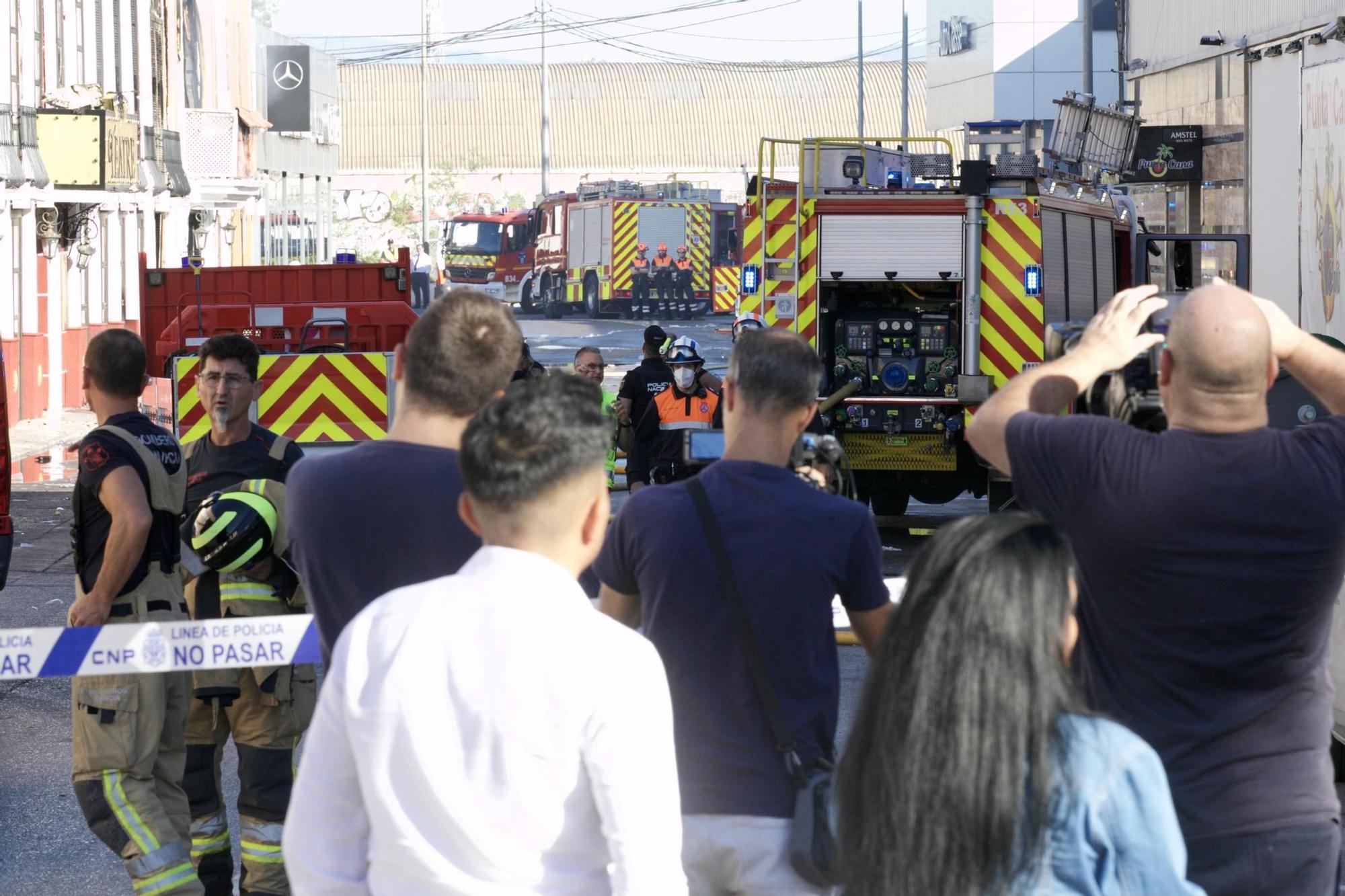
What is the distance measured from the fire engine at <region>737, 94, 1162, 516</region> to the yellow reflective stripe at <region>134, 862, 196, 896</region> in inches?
317

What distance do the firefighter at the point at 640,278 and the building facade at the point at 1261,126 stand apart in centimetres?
1339

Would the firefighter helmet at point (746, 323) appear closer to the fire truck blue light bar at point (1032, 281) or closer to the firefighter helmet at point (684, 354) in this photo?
the firefighter helmet at point (684, 354)

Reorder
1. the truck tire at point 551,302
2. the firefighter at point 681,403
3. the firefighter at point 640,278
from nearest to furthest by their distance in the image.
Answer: the firefighter at point 681,403 → the firefighter at point 640,278 → the truck tire at point 551,302

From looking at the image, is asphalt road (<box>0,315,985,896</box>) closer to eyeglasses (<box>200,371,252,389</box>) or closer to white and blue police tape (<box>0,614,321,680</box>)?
white and blue police tape (<box>0,614,321,680</box>)

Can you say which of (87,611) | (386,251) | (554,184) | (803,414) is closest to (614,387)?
(87,611)

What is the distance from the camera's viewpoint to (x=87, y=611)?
5348 millimetres

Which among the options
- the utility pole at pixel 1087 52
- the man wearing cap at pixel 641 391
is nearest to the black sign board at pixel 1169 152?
the utility pole at pixel 1087 52

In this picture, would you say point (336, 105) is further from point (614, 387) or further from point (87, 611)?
point (87, 611)

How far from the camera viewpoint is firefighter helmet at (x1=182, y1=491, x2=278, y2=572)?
200 inches

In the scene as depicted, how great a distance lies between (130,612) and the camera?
549 centimetres

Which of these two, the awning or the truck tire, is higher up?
the awning

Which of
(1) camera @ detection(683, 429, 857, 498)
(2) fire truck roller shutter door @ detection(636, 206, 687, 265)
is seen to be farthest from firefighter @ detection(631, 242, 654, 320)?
(1) camera @ detection(683, 429, 857, 498)

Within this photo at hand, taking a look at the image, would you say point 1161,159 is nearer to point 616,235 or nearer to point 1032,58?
point 616,235

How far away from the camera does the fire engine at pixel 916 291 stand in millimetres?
13031
